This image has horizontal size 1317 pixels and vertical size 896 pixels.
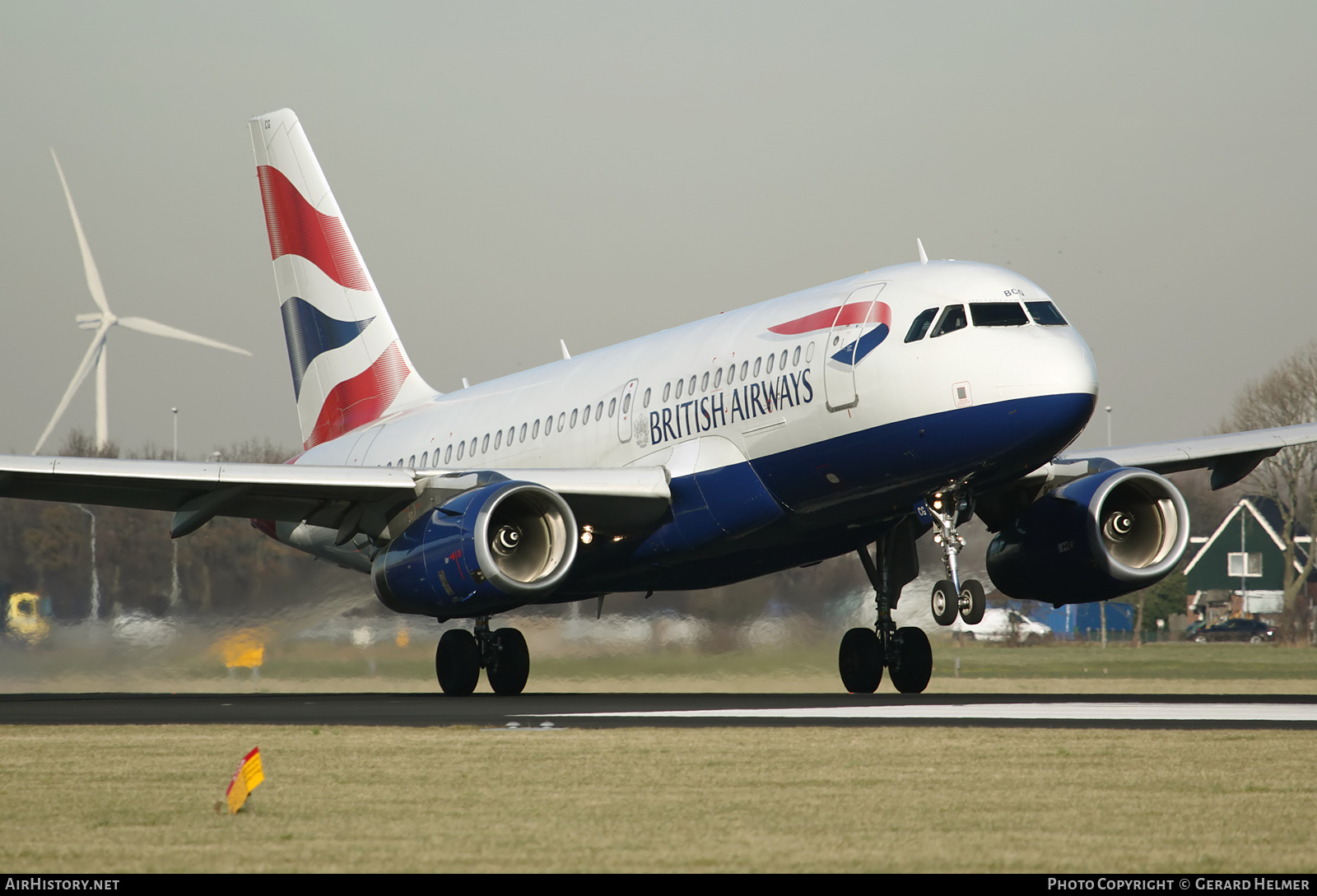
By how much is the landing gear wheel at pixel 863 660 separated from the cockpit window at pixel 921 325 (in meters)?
6.12

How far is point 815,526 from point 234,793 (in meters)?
13.2

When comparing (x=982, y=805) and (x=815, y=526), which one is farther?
(x=815, y=526)

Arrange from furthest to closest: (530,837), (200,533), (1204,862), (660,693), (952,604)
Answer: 1. (200,533)
2. (660,693)
3. (952,604)
4. (530,837)
5. (1204,862)

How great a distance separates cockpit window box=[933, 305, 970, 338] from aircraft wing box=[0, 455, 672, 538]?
4.98m

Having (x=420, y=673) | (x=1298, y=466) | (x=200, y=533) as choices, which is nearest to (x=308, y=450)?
(x=200, y=533)

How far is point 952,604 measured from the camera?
762 inches

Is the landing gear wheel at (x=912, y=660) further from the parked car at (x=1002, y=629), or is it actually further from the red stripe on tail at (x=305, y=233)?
the parked car at (x=1002, y=629)

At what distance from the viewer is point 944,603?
1938cm

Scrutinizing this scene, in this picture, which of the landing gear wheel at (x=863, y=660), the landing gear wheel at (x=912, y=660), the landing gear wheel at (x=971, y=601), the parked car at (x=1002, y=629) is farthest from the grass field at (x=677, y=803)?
the parked car at (x=1002, y=629)

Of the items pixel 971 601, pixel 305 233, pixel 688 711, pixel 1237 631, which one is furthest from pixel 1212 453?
pixel 1237 631

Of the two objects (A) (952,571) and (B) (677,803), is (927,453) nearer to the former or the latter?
(A) (952,571)

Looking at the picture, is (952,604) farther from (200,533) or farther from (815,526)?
(200,533)

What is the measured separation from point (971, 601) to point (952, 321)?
11.6ft

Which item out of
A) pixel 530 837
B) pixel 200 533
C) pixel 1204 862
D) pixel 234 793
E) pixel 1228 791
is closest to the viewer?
pixel 1204 862
